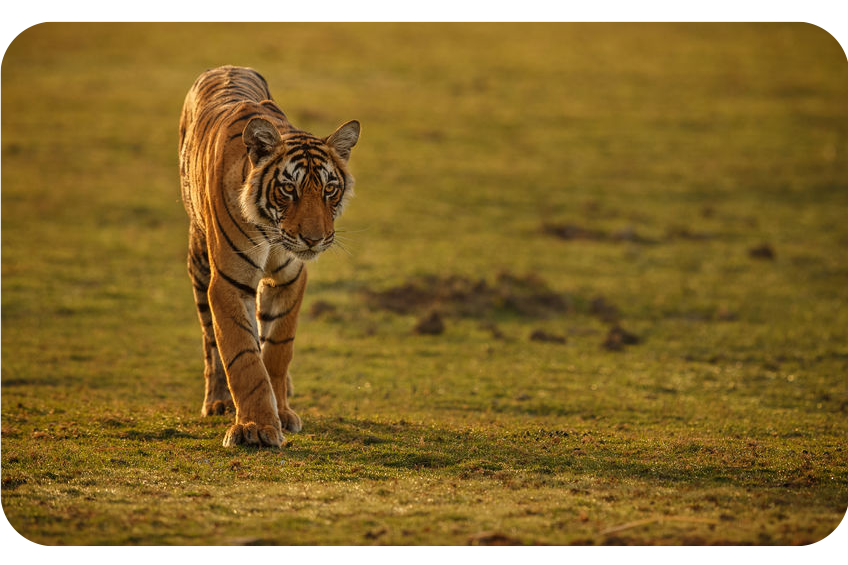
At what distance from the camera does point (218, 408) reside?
24.6ft

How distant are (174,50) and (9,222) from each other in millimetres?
15006

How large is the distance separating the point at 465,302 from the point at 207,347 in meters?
5.79

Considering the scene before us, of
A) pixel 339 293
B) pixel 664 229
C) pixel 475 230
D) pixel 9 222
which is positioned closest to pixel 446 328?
pixel 339 293

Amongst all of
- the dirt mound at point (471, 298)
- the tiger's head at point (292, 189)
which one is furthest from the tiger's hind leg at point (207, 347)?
the dirt mound at point (471, 298)

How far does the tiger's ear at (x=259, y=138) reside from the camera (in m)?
6.31

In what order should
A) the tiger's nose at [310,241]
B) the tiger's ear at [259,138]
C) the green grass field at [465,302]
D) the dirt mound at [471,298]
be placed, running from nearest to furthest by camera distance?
the green grass field at [465,302] < the tiger's nose at [310,241] < the tiger's ear at [259,138] < the dirt mound at [471,298]

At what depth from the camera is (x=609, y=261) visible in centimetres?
1536

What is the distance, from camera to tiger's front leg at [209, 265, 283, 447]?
640 centimetres

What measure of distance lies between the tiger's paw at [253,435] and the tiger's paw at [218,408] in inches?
43.2

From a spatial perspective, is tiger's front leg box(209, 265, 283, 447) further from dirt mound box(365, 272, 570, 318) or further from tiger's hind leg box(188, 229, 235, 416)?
dirt mound box(365, 272, 570, 318)

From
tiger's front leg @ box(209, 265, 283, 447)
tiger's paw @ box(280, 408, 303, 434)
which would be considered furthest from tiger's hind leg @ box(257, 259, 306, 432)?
tiger's front leg @ box(209, 265, 283, 447)

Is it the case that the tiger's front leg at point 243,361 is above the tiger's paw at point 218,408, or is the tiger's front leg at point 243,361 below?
above

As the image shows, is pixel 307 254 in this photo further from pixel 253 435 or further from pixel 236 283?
pixel 253 435

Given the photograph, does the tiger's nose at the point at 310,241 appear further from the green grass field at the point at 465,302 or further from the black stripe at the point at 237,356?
the green grass field at the point at 465,302
